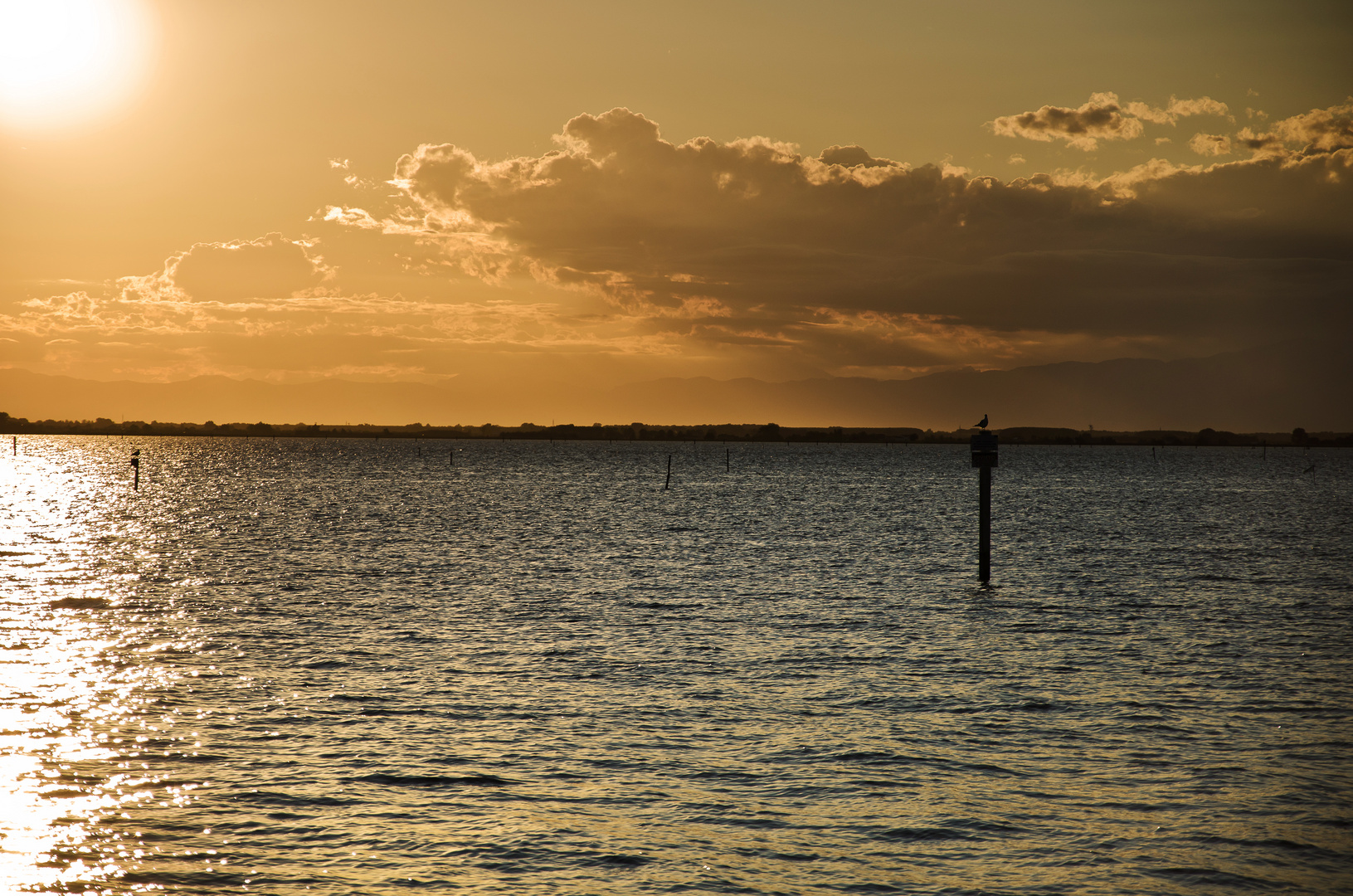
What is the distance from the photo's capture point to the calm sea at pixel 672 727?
12383 millimetres

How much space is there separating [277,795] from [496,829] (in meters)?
3.23

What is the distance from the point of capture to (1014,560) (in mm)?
48594

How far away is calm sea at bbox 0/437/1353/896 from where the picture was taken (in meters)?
12.4

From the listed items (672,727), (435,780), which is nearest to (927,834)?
(672,727)

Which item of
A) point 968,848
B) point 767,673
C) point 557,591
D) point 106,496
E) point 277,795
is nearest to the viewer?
point 968,848

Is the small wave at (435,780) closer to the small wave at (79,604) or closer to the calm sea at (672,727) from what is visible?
the calm sea at (672,727)

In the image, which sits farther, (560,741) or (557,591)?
(557,591)

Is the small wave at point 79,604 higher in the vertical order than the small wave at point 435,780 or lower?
lower

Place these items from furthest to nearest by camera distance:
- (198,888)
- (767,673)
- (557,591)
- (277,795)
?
(557,591), (767,673), (277,795), (198,888)

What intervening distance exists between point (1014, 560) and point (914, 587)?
11490 millimetres

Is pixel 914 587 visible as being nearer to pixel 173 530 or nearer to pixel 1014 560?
pixel 1014 560

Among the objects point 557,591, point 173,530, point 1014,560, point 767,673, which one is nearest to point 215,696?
point 767,673

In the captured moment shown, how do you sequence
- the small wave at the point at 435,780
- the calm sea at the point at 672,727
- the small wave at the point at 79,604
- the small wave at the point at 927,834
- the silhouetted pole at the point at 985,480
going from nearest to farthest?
the calm sea at the point at 672,727 < the small wave at the point at 927,834 < the small wave at the point at 435,780 < the small wave at the point at 79,604 < the silhouetted pole at the point at 985,480

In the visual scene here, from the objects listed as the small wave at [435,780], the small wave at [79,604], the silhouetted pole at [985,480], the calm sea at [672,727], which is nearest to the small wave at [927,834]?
the calm sea at [672,727]
